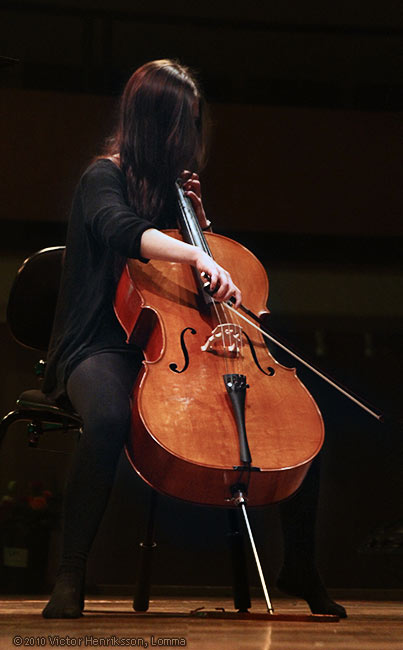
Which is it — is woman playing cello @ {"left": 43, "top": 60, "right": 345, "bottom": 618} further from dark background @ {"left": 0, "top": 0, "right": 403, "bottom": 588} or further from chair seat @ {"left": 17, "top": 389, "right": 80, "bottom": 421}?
dark background @ {"left": 0, "top": 0, "right": 403, "bottom": 588}

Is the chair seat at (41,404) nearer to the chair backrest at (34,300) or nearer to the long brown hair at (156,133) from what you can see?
the chair backrest at (34,300)

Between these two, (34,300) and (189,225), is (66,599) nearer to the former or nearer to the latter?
(189,225)

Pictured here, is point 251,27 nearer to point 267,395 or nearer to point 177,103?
point 177,103

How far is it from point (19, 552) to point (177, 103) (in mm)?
1719

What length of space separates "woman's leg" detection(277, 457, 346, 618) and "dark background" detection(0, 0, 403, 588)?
6.34 ft

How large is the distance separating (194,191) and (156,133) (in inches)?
5.7

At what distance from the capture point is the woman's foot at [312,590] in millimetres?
1487

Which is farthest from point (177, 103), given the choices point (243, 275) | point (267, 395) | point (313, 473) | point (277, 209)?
point (277, 209)

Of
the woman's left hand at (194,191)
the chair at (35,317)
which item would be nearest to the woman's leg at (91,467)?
the chair at (35,317)

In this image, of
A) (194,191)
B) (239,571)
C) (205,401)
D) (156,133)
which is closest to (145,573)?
(239,571)

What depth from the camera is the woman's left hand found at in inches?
70.1

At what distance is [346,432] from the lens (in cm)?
380

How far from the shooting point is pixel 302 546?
153 centimetres

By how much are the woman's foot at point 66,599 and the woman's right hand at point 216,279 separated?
0.52 m
